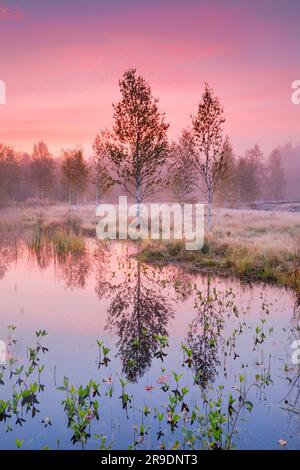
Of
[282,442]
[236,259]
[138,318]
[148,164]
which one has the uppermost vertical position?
[148,164]

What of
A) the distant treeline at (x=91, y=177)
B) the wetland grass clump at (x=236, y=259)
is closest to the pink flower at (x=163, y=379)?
the wetland grass clump at (x=236, y=259)

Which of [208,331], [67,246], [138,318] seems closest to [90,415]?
[208,331]

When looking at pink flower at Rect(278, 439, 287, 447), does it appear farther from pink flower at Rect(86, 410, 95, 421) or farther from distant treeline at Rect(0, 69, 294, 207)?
distant treeline at Rect(0, 69, 294, 207)

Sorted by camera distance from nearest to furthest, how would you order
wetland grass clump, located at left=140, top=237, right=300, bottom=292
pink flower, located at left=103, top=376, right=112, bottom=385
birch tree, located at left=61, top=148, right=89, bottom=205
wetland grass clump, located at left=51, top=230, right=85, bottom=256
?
pink flower, located at left=103, top=376, right=112, bottom=385
wetland grass clump, located at left=140, top=237, right=300, bottom=292
wetland grass clump, located at left=51, top=230, right=85, bottom=256
birch tree, located at left=61, top=148, right=89, bottom=205

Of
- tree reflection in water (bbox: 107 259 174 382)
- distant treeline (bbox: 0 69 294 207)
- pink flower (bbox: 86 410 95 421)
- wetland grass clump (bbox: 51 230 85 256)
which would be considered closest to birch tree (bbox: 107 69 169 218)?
distant treeline (bbox: 0 69 294 207)

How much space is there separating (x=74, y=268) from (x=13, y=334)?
24.2 ft

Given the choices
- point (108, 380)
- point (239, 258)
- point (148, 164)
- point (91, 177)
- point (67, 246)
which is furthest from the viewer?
point (91, 177)

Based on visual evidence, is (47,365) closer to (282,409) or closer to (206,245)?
(282,409)

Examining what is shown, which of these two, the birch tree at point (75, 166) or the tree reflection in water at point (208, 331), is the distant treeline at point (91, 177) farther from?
the tree reflection in water at point (208, 331)

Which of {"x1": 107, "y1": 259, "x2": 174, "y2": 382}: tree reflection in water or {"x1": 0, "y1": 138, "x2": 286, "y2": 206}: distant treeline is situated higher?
{"x1": 0, "y1": 138, "x2": 286, "y2": 206}: distant treeline

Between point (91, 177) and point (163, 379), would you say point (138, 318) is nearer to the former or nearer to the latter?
point (163, 379)

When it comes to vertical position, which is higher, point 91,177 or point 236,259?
point 91,177
